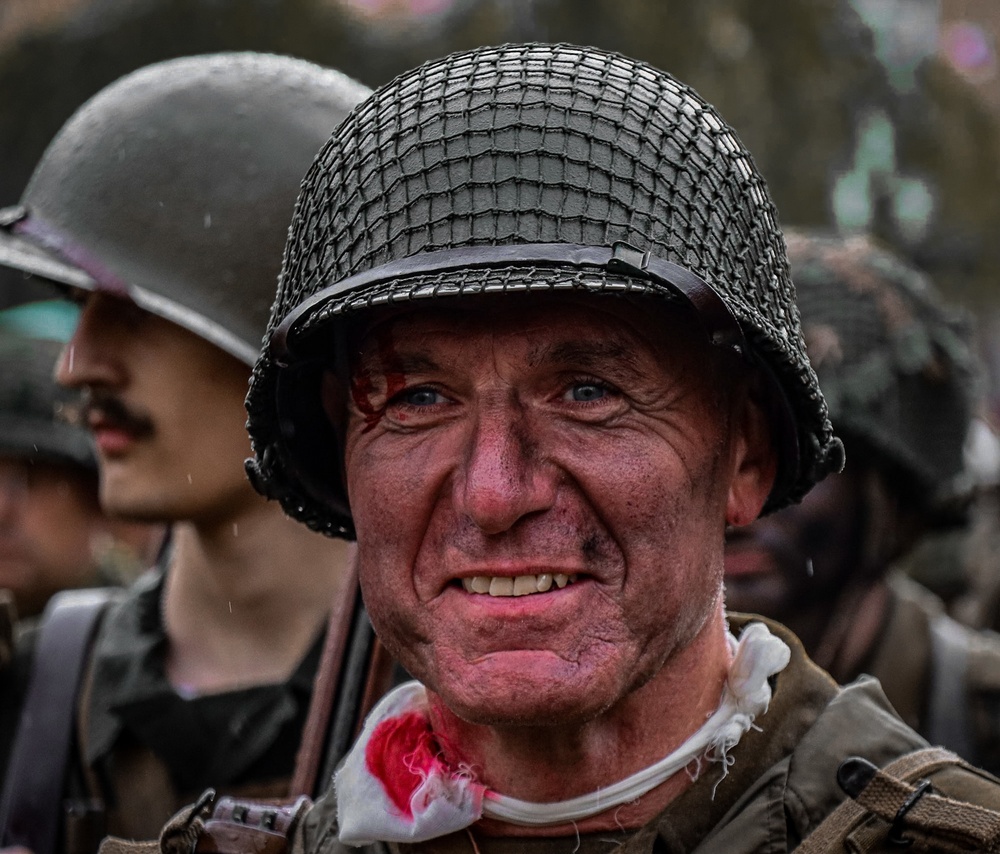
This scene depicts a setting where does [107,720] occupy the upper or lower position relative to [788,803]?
lower

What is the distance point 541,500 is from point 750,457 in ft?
1.77

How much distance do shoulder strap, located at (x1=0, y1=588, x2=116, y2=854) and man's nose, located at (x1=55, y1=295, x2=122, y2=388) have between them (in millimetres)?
808

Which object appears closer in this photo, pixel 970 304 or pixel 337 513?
pixel 337 513

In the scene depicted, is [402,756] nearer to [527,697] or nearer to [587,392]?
[527,697]

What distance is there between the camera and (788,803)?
97.5 inches

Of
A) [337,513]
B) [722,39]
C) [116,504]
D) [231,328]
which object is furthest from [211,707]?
[722,39]

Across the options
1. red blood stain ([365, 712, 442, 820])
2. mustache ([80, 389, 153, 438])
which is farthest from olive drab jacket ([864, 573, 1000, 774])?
mustache ([80, 389, 153, 438])

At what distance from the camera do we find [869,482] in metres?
5.61

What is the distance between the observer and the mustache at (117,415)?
158 inches

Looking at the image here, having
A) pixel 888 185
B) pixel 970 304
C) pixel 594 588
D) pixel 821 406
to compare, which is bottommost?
pixel 970 304

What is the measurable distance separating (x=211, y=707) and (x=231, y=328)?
1018 millimetres

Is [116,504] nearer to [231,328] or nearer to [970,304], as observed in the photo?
[231,328]

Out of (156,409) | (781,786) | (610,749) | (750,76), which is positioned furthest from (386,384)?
(750,76)

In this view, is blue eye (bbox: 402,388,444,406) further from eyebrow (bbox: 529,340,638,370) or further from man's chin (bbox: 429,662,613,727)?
man's chin (bbox: 429,662,613,727)
